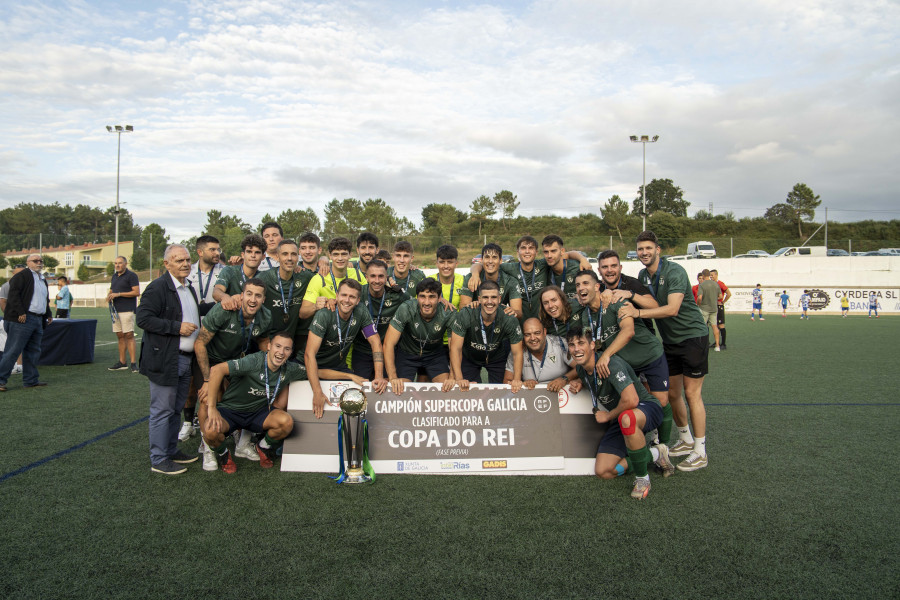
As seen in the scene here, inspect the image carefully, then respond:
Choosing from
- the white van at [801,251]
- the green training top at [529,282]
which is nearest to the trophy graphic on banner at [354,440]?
the green training top at [529,282]

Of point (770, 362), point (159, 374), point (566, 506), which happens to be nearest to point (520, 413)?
point (566, 506)

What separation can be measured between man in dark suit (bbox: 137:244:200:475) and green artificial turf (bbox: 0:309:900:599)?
0.23 metres

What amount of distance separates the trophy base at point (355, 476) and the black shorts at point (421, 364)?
120 cm

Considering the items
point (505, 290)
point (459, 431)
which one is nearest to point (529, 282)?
point (505, 290)

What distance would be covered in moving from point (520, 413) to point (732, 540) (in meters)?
1.82

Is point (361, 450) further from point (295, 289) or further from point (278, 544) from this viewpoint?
point (295, 289)

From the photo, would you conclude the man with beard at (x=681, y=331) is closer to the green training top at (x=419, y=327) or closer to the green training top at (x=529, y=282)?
the green training top at (x=529, y=282)

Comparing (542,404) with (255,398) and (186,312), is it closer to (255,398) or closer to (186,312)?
(255,398)

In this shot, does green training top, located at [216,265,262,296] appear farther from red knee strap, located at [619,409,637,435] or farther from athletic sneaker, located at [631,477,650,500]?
athletic sneaker, located at [631,477,650,500]

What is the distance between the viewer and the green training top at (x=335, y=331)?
4547 millimetres

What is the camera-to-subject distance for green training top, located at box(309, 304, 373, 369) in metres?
4.55

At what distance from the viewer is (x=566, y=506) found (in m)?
3.64

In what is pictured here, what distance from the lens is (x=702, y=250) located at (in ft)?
113

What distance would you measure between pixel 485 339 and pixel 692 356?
1.82m
